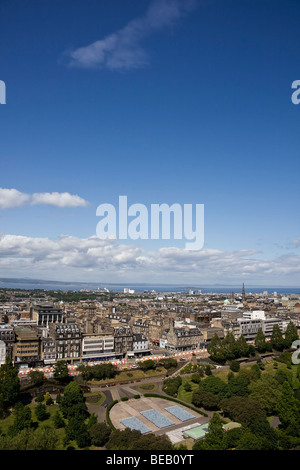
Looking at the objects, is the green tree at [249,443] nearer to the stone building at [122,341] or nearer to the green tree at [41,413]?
the green tree at [41,413]

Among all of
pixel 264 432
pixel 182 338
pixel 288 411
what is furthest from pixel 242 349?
pixel 264 432

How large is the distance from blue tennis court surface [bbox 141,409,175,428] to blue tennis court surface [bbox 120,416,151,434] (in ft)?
5.89

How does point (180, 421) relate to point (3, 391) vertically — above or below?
below

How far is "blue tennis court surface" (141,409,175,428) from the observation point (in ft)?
159

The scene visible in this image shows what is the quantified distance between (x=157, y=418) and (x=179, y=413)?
146 inches

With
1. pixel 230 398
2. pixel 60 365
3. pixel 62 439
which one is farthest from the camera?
pixel 60 365

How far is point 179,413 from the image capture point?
5200cm

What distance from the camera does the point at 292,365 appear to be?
76.2m

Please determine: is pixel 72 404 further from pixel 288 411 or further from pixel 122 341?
pixel 122 341
